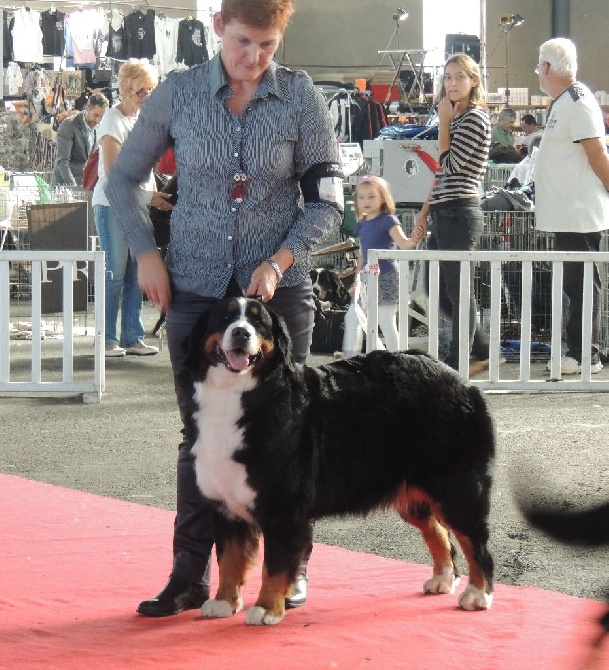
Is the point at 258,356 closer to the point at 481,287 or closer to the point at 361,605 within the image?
the point at 361,605

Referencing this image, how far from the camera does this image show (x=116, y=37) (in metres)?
19.0

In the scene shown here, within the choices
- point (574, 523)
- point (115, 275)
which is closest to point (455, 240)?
point (115, 275)

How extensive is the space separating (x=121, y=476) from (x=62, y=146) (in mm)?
9674

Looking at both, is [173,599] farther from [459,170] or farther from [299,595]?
[459,170]

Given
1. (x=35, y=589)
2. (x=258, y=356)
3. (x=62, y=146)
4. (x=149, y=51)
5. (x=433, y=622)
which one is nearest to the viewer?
(x=258, y=356)

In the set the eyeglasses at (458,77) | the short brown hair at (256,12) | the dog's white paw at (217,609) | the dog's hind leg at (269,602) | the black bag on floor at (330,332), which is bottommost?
the dog's white paw at (217,609)

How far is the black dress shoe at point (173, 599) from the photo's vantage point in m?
3.71

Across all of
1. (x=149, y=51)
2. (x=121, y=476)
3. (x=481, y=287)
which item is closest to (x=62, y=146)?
(x=149, y=51)

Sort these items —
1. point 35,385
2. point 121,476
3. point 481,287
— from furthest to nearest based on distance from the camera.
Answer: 1. point 481,287
2. point 35,385
3. point 121,476

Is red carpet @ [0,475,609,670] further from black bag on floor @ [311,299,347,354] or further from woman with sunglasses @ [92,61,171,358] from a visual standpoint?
black bag on floor @ [311,299,347,354]

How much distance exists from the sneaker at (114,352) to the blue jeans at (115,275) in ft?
0.11

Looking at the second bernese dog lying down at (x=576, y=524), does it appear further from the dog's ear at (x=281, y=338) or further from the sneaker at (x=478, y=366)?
the sneaker at (x=478, y=366)

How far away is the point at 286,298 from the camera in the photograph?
147 inches

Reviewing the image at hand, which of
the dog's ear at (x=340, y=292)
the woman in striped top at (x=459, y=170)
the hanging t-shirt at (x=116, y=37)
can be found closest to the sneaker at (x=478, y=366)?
the woman in striped top at (x=459, y=170)
